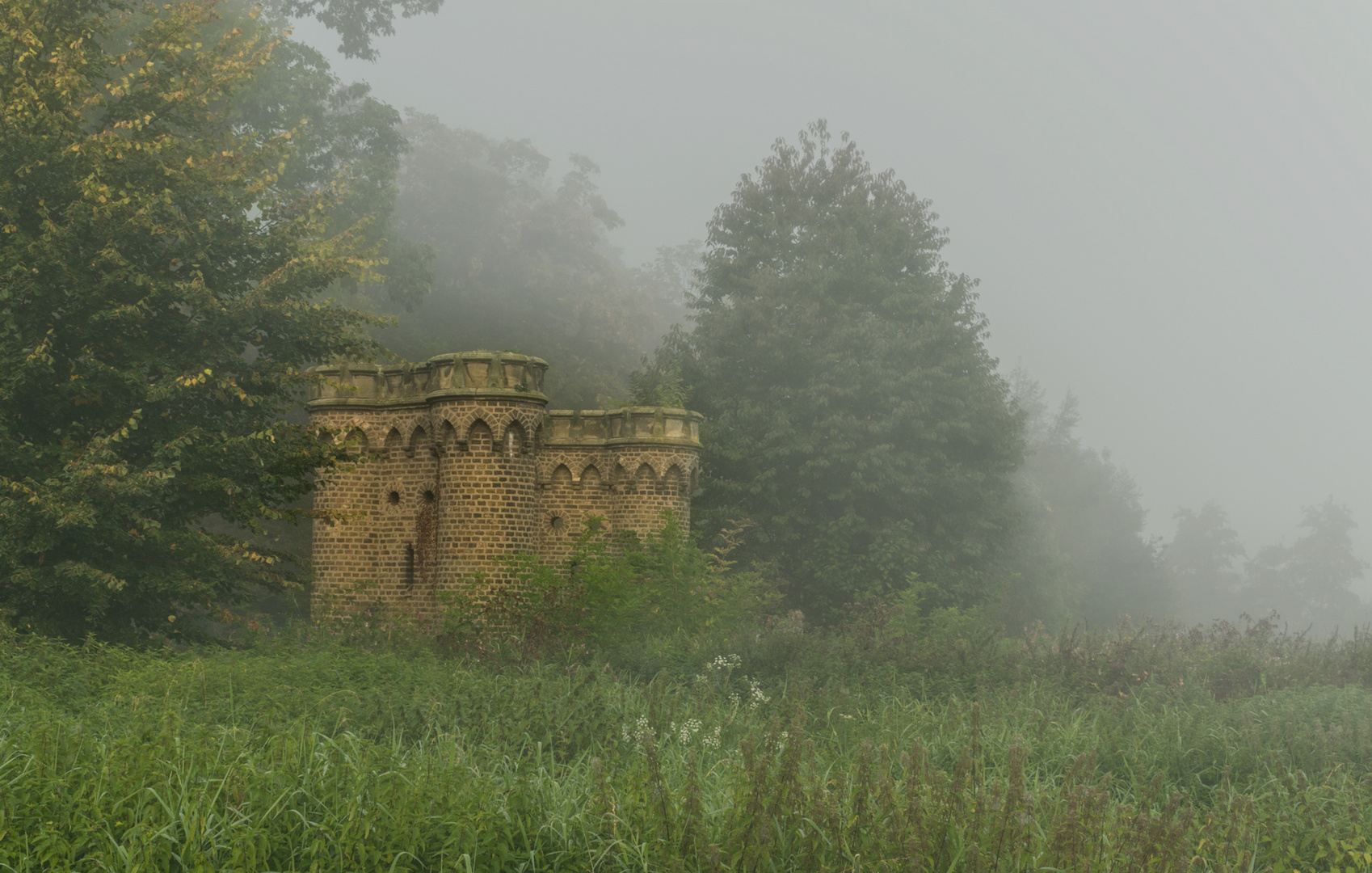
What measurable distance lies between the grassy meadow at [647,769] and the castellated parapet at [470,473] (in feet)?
15.1

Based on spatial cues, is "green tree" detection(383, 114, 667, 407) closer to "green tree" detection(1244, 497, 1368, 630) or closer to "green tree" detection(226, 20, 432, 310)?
"green tree" detection(226, 20, 432, 310)

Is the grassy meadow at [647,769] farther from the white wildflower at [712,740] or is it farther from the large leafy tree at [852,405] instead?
the large leafy tree at [852,405]

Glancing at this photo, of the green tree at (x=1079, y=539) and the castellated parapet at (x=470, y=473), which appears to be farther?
the green tree at (x=1079, y=539)

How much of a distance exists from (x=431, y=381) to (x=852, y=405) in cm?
1388

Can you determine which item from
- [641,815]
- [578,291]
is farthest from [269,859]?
[578,291]

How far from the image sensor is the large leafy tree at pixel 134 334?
436 inches

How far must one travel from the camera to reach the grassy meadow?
467 cm

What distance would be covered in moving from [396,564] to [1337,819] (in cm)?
1378

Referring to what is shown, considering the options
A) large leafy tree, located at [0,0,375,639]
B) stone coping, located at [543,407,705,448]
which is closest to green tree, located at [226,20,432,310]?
stone coping, located at [543,407,705,448]

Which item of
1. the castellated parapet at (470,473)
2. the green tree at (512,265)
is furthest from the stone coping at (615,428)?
the green tree at (512,265)

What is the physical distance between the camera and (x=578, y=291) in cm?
5266

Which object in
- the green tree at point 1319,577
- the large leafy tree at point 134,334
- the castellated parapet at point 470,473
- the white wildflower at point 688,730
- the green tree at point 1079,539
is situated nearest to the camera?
the white wildflower at point 688,730

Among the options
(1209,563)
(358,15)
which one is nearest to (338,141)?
(358,15)

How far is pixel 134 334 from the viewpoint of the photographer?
12.3m
